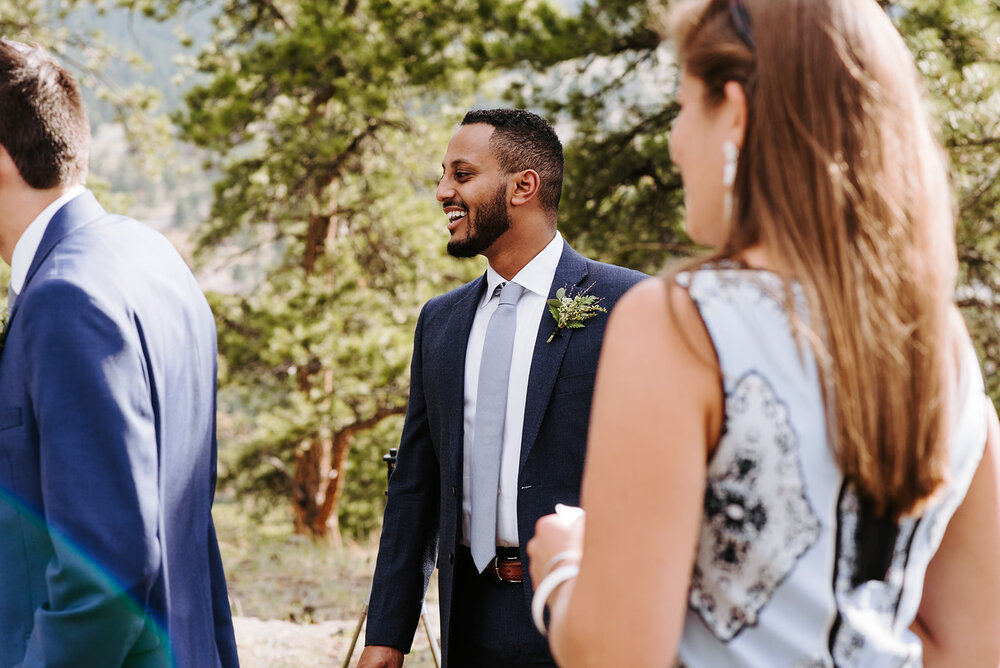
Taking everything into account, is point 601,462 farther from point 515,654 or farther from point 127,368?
point 515,654

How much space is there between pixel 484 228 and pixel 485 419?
0.77 metres

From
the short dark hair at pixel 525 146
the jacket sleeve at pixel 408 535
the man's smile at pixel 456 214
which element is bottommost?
the jacket sleeve at pixel 408 535

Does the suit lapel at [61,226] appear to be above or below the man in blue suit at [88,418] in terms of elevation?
above

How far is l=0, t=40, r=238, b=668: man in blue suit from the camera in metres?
1.68

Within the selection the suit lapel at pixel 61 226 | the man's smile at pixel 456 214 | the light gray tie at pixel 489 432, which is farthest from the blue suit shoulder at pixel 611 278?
the suit lapel at pixel 61 226

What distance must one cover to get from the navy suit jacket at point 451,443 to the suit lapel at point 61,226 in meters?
1.35

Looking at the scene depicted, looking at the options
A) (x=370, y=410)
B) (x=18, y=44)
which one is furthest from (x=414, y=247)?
(x=18, y=44)

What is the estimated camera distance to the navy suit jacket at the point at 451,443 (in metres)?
2.75

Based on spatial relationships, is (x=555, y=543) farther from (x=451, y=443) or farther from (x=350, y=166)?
(x=350, y=166)

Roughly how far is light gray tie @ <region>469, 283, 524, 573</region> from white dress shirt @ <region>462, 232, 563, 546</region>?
26 mm

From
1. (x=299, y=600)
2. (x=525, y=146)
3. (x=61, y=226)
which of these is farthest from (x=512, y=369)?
(x=299, y=600)

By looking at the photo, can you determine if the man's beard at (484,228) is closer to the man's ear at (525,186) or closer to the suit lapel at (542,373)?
the man's ear at (525,186)

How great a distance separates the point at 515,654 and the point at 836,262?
1.97 metres

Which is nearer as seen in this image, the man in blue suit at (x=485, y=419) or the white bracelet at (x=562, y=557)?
the white bracelet at (x=562, y=557)
